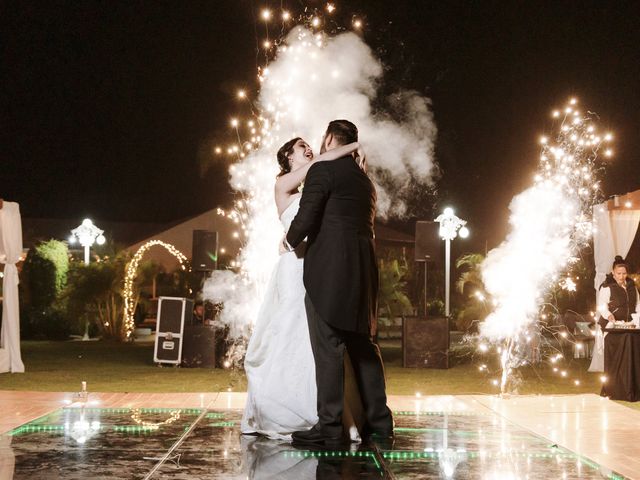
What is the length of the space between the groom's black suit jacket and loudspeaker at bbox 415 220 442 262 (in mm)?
10294

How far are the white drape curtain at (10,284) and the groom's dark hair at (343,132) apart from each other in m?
7.86

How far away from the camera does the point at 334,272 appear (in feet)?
14.4

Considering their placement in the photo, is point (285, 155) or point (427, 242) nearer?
point (285, 155)

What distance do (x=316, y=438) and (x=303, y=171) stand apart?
1.54m

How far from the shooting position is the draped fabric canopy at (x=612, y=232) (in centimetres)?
1205

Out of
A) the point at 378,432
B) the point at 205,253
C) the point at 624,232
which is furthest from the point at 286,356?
the point at 205,253

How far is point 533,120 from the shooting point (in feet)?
59.1

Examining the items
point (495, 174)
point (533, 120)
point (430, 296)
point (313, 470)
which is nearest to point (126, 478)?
point (313, 470)

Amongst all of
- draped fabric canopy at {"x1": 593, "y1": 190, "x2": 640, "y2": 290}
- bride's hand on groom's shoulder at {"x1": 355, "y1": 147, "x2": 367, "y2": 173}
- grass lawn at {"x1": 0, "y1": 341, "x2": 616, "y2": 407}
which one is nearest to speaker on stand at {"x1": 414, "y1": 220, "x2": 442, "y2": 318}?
grass lawn at {"x1": 0, "y1": 341, "x2": 616, "y2": 407}

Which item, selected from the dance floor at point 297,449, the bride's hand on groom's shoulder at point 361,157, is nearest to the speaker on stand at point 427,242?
the dance floor at point 297,449

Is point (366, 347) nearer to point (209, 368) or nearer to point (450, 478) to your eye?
point (450, 478)

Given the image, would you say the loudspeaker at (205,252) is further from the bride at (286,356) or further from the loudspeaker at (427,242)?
the bride at (286,356)

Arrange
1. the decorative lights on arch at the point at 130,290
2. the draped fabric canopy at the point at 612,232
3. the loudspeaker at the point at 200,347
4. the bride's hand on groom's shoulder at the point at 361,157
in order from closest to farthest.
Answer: the bride's hand on groom's shoulder at the point at 361,157
the draped fabric canopy at the point at 612,232
the loudspeaker at the point at 200,347
the decorative lights on arch at the point at 130,290

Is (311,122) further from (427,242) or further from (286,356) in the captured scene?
(286,356)
